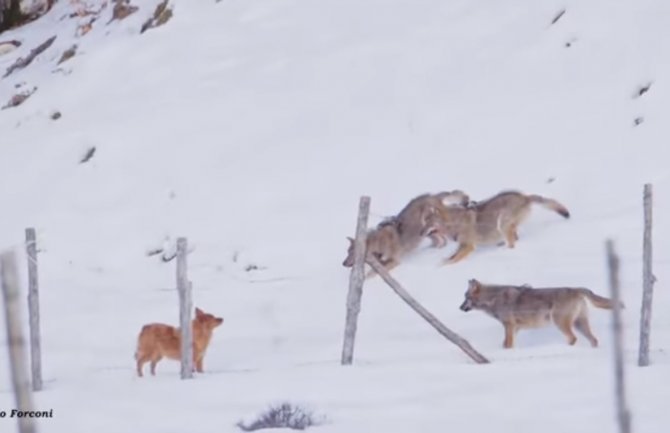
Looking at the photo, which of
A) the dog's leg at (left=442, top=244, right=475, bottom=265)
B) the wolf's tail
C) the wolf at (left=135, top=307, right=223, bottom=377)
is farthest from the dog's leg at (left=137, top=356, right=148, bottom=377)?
the wolf's tail

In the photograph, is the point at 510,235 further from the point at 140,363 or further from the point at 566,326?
the point at 140,363

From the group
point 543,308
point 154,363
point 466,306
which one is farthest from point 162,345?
point 543,308

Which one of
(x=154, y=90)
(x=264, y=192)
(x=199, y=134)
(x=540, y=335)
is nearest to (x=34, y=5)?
(x=154, y=90)

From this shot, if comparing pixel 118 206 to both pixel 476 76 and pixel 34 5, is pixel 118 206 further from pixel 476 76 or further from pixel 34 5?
pixel 34 5

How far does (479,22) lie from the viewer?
1872 cm

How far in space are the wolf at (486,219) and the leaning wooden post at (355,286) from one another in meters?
3.04

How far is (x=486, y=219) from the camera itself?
45.5 feet

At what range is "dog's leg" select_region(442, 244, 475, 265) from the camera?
1393 cm

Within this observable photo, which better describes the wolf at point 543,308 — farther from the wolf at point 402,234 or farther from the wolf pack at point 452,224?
the wolf at point 402,234

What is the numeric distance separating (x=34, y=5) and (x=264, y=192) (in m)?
10.1

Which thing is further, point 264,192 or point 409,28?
point 409,28

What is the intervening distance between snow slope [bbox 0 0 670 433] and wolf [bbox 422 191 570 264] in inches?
7.0

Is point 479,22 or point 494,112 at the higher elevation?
point 479,22

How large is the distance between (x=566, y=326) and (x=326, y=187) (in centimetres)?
534
